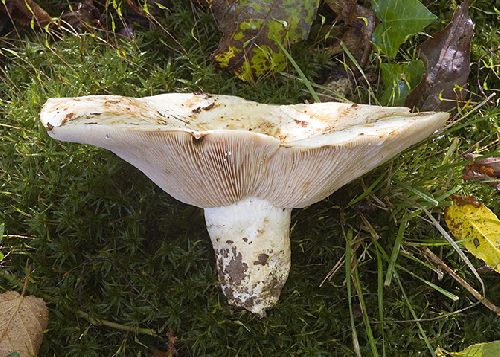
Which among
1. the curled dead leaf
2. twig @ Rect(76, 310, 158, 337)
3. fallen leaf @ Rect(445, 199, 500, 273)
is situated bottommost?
twig @ Rect(76, 310, 158, 337)

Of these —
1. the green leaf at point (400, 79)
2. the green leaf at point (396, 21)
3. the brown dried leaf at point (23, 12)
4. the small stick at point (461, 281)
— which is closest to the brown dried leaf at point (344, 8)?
the green leaf at point (396, 21)

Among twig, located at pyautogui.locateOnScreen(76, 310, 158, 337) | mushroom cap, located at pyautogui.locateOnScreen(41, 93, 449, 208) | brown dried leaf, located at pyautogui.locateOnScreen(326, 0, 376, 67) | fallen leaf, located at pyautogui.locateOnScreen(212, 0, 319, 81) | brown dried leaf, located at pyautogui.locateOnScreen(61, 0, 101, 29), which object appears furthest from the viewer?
brown dried leaf, located at pyautogui.locateOnScreen(61, 0, 101, 29)

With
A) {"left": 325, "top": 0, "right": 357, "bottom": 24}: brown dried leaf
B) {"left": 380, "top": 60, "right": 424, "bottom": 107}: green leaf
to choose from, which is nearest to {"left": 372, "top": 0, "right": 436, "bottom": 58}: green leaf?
{"left": 380, "top": 60, "right": 424, "bottom": 107}: green leaf

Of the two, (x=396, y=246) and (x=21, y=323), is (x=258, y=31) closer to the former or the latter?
(x=396, y=246)

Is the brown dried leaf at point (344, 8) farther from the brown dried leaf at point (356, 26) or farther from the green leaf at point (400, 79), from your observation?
the green leaf at point (400, 79)

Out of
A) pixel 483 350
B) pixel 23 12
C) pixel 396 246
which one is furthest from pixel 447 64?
pixel 23 12

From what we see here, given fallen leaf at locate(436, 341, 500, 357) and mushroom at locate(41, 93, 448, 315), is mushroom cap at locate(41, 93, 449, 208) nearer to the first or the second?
mushroom at locate(41, 93, 448, 315)

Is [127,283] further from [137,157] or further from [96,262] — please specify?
[137,157]
